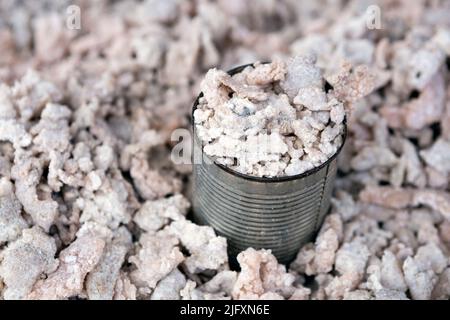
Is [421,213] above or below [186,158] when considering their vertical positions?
below

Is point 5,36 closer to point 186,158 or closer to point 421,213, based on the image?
point 186,158

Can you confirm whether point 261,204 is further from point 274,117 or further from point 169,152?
point 169,152

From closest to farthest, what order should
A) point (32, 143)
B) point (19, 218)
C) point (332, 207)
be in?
point (19, 218) → point (32, 143) → point (332, 207)

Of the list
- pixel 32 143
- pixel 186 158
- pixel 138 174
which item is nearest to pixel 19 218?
pixel 32 143

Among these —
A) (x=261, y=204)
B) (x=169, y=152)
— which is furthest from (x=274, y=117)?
(x=169, y=152)

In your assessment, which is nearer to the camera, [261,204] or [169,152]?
[261,204]
